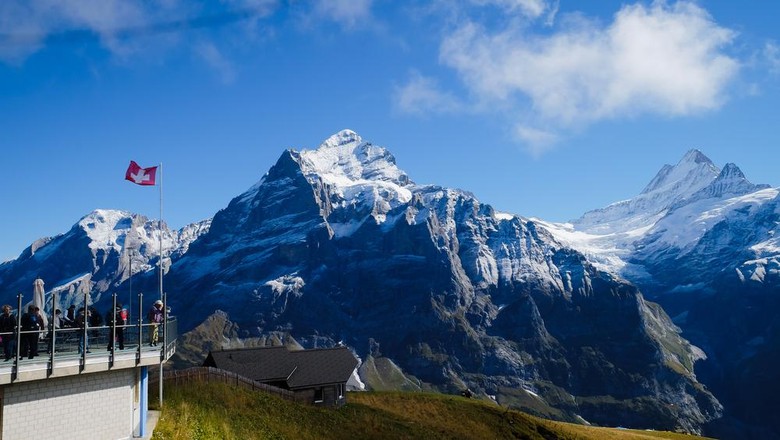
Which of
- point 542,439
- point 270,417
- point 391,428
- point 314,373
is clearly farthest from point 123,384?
point 542,439

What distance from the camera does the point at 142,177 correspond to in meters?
45.3

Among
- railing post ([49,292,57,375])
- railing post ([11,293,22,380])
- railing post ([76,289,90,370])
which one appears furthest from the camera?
railing post ([76,289,90,370])

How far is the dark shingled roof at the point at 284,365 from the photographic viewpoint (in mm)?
69438

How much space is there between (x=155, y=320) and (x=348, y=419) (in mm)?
26082

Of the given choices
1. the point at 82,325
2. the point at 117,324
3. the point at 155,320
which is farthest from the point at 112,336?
the point at 155,320

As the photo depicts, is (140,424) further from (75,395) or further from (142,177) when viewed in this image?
(142,177)

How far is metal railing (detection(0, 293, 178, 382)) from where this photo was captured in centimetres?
2686

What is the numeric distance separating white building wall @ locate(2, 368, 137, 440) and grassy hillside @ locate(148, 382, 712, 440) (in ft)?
16.7

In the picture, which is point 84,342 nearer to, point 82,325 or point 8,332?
point 82,325

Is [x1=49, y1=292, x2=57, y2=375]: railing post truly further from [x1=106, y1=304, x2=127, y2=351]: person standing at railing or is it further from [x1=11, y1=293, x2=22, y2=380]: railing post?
[x1=106, y1=304, x2=127, y2=351]: person standing at railing

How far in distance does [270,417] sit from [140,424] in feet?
61.0

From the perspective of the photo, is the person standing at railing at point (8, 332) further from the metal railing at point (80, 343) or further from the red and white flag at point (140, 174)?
the red and white flag at point (140, 174)

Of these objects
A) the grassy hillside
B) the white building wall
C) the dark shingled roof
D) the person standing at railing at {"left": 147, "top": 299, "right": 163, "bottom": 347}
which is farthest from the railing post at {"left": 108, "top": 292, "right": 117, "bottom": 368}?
the dark shingled roof

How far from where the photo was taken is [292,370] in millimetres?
71875
